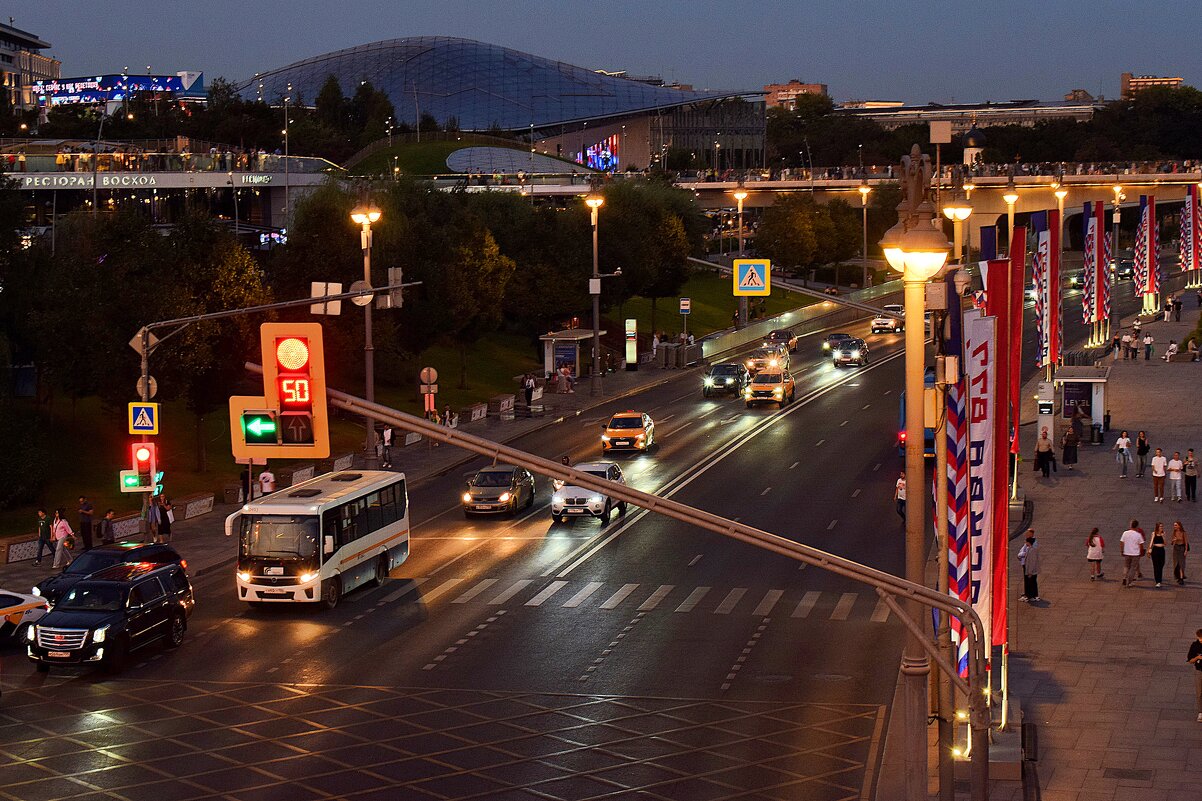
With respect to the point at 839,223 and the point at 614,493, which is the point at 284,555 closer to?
the point at 614,493

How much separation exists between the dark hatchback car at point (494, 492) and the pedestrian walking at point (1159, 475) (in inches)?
728

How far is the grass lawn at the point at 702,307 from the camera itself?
11250 centimetres

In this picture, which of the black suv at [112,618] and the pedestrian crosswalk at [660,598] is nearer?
the black suv at [112,618]

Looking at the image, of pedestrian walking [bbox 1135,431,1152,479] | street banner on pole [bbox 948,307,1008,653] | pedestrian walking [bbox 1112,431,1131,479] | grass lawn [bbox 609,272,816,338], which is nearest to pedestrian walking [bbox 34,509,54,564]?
street banner on pole [bbox 948,307,1008,653]

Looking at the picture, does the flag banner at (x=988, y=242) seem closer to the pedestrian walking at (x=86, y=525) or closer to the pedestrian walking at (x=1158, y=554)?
the pedestrian walking at (x=1158, y=554)

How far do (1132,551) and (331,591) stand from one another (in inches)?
706

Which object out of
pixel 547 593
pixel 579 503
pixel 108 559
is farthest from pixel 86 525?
pixel 547 593

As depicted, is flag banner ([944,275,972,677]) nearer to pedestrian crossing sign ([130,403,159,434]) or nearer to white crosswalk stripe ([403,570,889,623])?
white crosswalk stripe ([403,570,889,623])

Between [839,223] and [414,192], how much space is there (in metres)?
66.9

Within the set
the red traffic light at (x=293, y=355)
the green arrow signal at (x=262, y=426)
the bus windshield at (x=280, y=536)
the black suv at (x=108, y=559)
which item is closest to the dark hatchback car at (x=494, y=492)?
the black suv at (x=108, y=559)

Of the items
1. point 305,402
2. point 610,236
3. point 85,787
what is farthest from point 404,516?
point 610,236

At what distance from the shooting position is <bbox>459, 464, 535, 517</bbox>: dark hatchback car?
154ft

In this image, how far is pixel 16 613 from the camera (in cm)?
3284

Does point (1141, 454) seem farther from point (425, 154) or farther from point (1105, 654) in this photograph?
point (425, 154)
